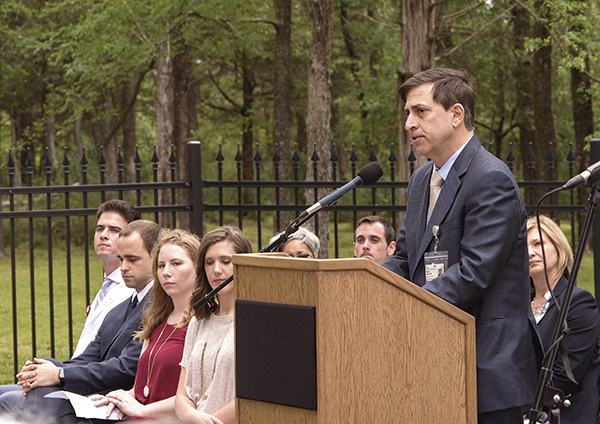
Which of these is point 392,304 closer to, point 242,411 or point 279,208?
point 242,411

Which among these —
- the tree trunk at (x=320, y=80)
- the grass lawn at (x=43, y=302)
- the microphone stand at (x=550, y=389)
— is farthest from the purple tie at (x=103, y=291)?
the tree trunk at (x=320, y=80)

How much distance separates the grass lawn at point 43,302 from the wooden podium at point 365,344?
19.5ft

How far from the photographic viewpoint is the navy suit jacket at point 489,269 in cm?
224

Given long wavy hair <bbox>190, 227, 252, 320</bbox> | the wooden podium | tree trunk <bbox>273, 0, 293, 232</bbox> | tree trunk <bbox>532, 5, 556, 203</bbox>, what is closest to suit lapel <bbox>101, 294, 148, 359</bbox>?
long wavy hair <bbox>190, 227, 252, 320</bbox>

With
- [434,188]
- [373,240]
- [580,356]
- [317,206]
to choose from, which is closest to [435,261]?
[434,188]

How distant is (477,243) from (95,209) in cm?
385

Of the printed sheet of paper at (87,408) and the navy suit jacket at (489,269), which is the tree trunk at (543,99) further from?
the navy suit jacket at (489,269)

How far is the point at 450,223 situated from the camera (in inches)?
94.9

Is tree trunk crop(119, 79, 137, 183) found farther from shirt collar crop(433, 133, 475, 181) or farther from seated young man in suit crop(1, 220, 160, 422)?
shirt collar crop(433, 133, 475, 181)

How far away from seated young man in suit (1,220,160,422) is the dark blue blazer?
217 cm

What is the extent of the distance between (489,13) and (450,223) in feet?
50.9

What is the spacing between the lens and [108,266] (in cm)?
449

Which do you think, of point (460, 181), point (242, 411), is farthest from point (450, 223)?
point (242, 411)

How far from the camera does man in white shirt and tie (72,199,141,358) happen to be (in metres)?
4.28
